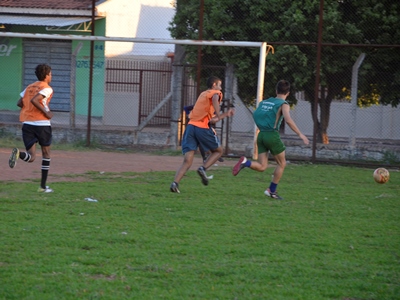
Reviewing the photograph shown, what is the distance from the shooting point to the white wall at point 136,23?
24688 millimetres

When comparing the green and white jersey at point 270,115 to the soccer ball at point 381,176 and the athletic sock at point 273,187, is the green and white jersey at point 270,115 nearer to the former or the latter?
the athletic sock at point 273,187

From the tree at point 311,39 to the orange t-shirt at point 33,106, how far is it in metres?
7.97

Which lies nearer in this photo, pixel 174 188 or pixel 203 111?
pixel 174 188

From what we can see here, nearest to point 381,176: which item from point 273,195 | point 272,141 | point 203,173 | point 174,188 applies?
point 273,195

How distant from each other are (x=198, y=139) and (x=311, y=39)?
7543 millimetres

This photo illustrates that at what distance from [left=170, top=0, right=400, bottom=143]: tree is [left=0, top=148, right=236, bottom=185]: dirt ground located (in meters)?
2.98

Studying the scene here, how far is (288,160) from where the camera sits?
15477mm

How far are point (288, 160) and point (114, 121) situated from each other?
730 centimetres

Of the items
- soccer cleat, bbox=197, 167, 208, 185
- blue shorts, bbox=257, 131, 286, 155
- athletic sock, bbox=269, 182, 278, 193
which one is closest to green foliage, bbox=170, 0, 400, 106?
soccer cleat, bbox=197, 167, 208, 185

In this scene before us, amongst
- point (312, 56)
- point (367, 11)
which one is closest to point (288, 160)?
point (312, 56)

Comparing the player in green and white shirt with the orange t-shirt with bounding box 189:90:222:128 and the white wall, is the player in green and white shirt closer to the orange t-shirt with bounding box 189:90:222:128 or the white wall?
the orange t-shirt with bounding box 189:90:222:128

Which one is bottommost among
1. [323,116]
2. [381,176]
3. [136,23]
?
[381,176]

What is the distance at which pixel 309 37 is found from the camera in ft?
55.0

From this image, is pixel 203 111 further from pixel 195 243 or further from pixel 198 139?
pixel 195 243
